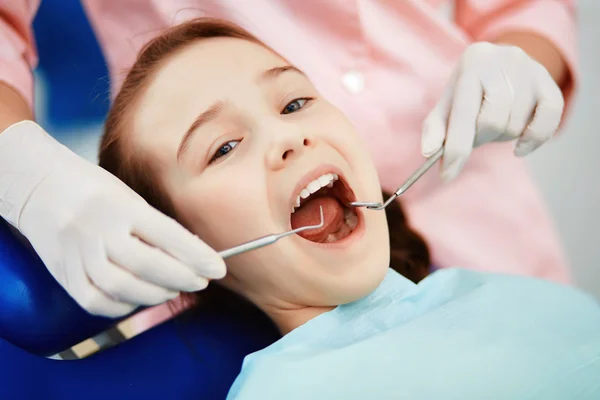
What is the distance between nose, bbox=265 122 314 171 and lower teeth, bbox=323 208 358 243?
0.41ft

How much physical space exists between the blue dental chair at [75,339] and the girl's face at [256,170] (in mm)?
120

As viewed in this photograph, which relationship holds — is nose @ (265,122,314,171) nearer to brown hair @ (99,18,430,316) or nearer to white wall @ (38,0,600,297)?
brown hair @ (99,18,430,316)

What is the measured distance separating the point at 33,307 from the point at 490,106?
0.67 m

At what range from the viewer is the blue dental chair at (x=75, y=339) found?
664 mm

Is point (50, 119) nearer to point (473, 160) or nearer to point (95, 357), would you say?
point (95, 357)

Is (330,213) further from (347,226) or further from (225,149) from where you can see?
(225,149)

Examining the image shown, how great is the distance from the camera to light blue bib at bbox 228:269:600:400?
0.66 m

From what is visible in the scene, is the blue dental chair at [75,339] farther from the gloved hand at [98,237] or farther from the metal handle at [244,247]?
the metal handle at [244,247]

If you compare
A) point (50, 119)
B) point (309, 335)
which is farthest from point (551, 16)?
point (50, 119)

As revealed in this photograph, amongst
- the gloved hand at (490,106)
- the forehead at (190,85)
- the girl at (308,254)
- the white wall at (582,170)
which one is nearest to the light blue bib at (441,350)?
the girl at (308,254)

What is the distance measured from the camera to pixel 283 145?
71 cm

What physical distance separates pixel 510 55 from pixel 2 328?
0.80m

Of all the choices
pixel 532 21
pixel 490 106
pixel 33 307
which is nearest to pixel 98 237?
pixel 33 307

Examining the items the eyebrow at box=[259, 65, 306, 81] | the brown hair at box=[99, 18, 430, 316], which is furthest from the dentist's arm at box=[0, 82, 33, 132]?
the eyebrow at box=[259, 65, 306, 81]
